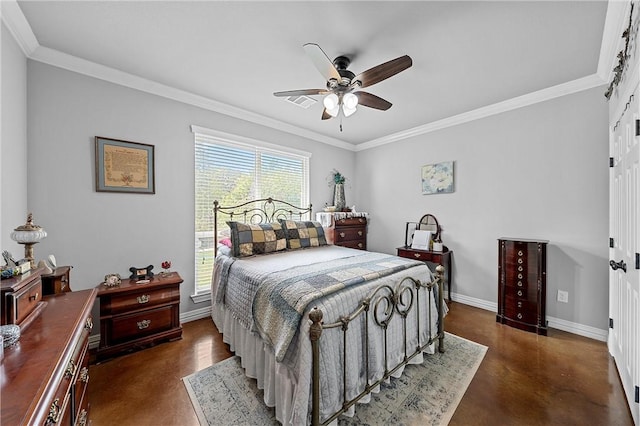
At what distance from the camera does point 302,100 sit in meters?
3.02

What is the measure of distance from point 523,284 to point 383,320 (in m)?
2.04

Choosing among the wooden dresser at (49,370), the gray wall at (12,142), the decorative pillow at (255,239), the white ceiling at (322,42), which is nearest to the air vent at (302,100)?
the white ceiling at (322,42)

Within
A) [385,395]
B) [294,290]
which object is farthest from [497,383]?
[294,290]

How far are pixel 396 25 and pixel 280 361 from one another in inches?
94.7

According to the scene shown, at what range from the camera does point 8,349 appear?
→ 2.88ft

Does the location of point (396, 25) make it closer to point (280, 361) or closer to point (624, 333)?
point (280, 361)

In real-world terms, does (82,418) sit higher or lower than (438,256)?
lower

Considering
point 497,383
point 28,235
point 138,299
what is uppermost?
point 28,235

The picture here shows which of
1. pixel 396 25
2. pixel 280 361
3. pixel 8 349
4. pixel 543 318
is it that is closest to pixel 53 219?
pixel 8 349

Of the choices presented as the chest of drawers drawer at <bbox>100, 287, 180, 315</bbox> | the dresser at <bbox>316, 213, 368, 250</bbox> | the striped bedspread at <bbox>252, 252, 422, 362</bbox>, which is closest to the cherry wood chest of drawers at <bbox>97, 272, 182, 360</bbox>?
the chest of drawers drawer at <bbox>100, 287, 180, 315</bbox>

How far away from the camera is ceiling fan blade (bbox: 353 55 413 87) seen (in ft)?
5.89

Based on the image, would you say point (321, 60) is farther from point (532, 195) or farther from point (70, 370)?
point (532, 195)

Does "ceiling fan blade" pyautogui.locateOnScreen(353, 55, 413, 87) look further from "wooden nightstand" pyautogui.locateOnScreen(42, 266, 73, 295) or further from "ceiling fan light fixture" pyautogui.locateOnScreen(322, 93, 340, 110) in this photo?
"wooden nightstand" pyautogui.locateOnScreen(42, 266, 73, 295)

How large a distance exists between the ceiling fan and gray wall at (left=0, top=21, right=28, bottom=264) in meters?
1.94
